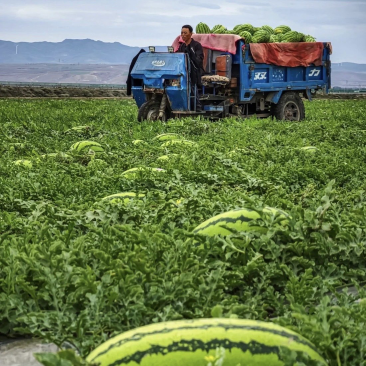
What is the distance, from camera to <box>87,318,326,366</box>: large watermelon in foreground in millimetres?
2174

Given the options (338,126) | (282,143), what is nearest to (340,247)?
(282,143)

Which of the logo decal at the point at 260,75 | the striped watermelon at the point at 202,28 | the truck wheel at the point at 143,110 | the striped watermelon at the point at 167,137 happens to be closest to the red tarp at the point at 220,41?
the logo decal at the point at 260,75

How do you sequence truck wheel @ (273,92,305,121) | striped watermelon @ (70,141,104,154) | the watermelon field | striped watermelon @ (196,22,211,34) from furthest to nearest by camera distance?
striped watermelon @ (196,22,211,34) < truck wheel @ (273,92,305,121) < striped watermelon @ (70,141,104,154) < the watermelon field

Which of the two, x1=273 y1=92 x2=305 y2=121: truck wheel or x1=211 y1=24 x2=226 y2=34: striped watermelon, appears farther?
x1=211 y1=24 x2=226 y2=34: striped watermelon

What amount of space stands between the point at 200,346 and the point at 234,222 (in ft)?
6.00

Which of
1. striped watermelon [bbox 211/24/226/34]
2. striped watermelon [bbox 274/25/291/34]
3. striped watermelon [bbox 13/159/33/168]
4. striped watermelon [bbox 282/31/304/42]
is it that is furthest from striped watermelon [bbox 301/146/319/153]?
striped watermelon [bbox 274/25/291/34]

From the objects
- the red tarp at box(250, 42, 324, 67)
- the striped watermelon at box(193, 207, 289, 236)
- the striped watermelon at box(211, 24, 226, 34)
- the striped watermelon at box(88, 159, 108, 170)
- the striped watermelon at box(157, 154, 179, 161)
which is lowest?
the striped watermelon at box(88, 159, 108, 170)

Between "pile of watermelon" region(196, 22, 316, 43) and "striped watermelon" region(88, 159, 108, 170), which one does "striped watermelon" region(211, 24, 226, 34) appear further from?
"striped watermelon" region(88, 159, 108, 170)

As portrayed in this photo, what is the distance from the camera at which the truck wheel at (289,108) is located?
703 inches

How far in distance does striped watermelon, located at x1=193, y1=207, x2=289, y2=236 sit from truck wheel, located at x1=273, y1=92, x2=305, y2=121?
14.1m

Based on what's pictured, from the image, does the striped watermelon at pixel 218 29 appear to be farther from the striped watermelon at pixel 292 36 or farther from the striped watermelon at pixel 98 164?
the striped watermelon at pixel 98 164

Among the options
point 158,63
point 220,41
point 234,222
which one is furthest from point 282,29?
point 234,222

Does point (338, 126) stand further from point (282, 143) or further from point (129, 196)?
point (129, 196)

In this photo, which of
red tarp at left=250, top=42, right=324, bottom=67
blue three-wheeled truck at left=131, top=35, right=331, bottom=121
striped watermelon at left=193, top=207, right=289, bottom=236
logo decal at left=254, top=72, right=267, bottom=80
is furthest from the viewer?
logo decal at left=254, top=72, right=267, bottom=80
